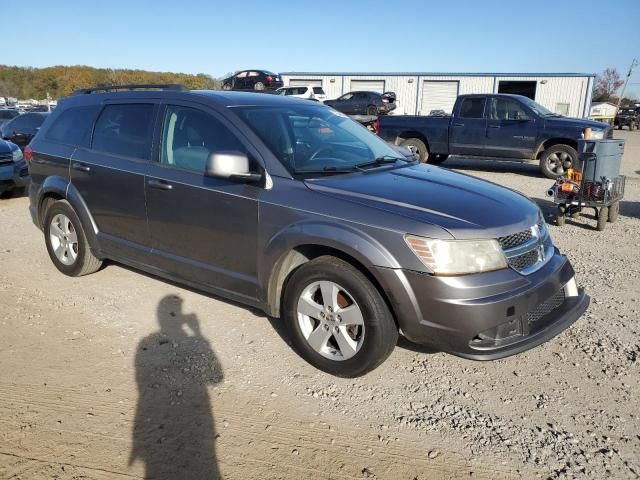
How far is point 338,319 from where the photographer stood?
312cm

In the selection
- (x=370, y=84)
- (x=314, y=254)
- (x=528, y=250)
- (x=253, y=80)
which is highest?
(x=370, y=84)

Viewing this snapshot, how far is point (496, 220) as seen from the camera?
9.77 ft

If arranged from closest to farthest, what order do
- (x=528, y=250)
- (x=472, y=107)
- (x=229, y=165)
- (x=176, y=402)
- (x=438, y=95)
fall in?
(x=176, y=402), (x=528, y=250), (x=229, y=165), (x=472, y=107), (x=438, y=95)

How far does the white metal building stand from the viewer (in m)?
37.8

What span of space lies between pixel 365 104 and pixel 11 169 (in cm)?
1977

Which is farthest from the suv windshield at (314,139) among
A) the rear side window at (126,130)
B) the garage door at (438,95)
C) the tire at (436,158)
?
the garage door at (438,95)

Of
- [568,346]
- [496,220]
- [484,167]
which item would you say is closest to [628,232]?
[568,346]

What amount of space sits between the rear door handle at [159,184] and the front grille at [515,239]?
2.41 metres

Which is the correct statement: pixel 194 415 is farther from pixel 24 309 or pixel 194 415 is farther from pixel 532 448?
pixel 24 309

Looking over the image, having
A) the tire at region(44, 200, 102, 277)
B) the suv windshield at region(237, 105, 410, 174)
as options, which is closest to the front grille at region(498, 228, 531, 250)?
the suv windshield at region(237, 105, 410, 174)

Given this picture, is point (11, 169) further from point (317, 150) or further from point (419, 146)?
point (419, 146)

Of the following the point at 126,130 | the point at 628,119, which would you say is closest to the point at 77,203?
the point at 126,130

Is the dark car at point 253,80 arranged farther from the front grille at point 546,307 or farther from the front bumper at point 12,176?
the front grille at point 546,307

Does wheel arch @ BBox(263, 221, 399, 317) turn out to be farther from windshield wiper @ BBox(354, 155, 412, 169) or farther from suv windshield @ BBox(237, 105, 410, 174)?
windshield wiper @ BBox(354, 155, 412, 169)
